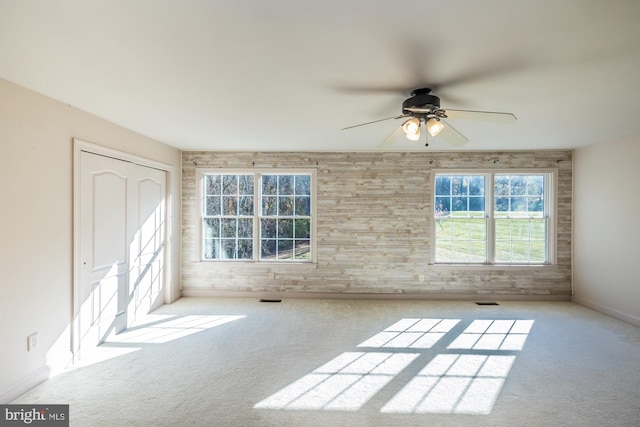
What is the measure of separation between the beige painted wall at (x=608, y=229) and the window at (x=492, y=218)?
1.53ft

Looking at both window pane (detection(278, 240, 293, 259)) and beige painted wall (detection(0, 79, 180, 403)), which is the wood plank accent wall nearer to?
window pane (detection(278, 240, 293, 259))

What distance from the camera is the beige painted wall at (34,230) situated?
2.22 meters

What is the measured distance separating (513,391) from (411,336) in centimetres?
116

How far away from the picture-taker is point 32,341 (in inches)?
95.2

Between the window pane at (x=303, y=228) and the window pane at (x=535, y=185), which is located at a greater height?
the window pane at (x=535, y=185)

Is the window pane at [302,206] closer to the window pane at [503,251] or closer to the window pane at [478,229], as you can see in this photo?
the window pane at [478,229]

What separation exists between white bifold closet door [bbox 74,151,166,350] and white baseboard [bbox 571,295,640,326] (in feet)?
21.6

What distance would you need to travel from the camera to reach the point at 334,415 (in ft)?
6.82

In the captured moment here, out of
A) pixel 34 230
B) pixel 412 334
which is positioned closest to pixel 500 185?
pixel 412 334

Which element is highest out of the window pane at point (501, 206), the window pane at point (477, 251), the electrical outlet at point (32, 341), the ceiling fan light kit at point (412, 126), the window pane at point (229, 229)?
the ceiling fan light kit at point (412, 126)

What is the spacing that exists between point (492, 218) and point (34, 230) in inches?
230

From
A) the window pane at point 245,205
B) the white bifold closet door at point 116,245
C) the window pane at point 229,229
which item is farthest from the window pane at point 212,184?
the white bifold closet door at point 116,245

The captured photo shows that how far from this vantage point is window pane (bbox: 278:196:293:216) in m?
4.96

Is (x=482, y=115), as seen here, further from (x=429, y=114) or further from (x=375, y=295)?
(x=375, y=295)
